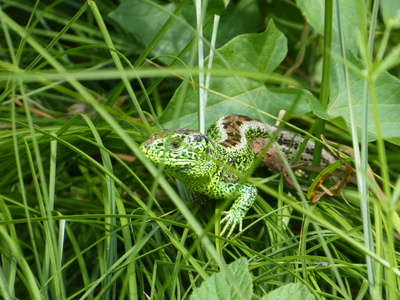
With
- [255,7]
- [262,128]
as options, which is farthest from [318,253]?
[255,7]

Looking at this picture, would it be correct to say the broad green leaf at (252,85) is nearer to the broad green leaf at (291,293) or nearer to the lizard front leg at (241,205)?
the lizard front leg at (241,205)

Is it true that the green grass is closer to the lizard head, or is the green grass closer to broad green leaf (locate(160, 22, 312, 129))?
broad green leaf (locate(160, 22, 312, 129))

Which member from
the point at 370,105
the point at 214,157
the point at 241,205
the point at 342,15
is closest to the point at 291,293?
the point at 241,205

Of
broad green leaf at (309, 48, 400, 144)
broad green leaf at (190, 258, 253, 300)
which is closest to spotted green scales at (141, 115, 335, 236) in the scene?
broad green leaf at (309, 48, 400, 144)

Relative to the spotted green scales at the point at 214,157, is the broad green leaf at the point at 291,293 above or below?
below

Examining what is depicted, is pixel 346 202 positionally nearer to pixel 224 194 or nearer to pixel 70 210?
pixel 224 194

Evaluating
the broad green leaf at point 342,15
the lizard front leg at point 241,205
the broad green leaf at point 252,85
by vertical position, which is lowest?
the lizard front leg at point 241,205

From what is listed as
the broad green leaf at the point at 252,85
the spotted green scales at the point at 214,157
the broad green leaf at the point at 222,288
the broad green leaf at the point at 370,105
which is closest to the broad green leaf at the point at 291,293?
the broad green leaf at the point at 222,288

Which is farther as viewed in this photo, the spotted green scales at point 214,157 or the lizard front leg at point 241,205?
the lizard front leg at point 241,205
